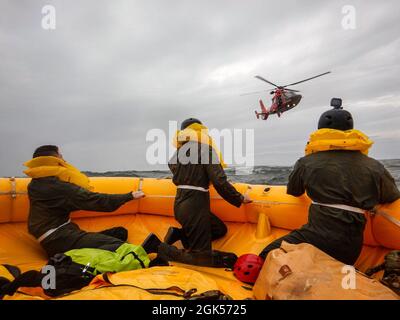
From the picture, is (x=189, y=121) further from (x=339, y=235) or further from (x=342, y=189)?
(x=339, y=235)

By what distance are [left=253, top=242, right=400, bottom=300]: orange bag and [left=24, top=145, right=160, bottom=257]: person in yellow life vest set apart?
1.77 m

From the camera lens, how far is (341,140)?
262 cm

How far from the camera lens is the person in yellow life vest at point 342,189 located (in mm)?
2529

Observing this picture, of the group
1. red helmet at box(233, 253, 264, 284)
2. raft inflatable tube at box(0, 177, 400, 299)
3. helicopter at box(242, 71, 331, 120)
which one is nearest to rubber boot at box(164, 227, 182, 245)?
raft inflatable tube at box(0, 177, 400, 299)

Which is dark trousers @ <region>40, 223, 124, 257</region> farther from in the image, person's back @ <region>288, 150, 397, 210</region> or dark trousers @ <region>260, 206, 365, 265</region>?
person's back @ <region>288, 150, 397, 210</region>

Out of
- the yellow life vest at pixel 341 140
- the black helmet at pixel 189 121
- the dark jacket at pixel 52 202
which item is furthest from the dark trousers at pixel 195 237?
the yellow life vest at pixel 341 140

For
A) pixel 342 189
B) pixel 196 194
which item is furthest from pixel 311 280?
pixel 196 194

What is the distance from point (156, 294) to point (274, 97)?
688 inches

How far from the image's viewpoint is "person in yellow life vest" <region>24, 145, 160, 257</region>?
325 centimetres

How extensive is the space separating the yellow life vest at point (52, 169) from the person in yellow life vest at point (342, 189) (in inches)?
94.2

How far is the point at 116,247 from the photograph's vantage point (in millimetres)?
3158

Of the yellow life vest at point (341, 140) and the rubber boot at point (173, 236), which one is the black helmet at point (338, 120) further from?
the rubber boot at point (173, 236)
